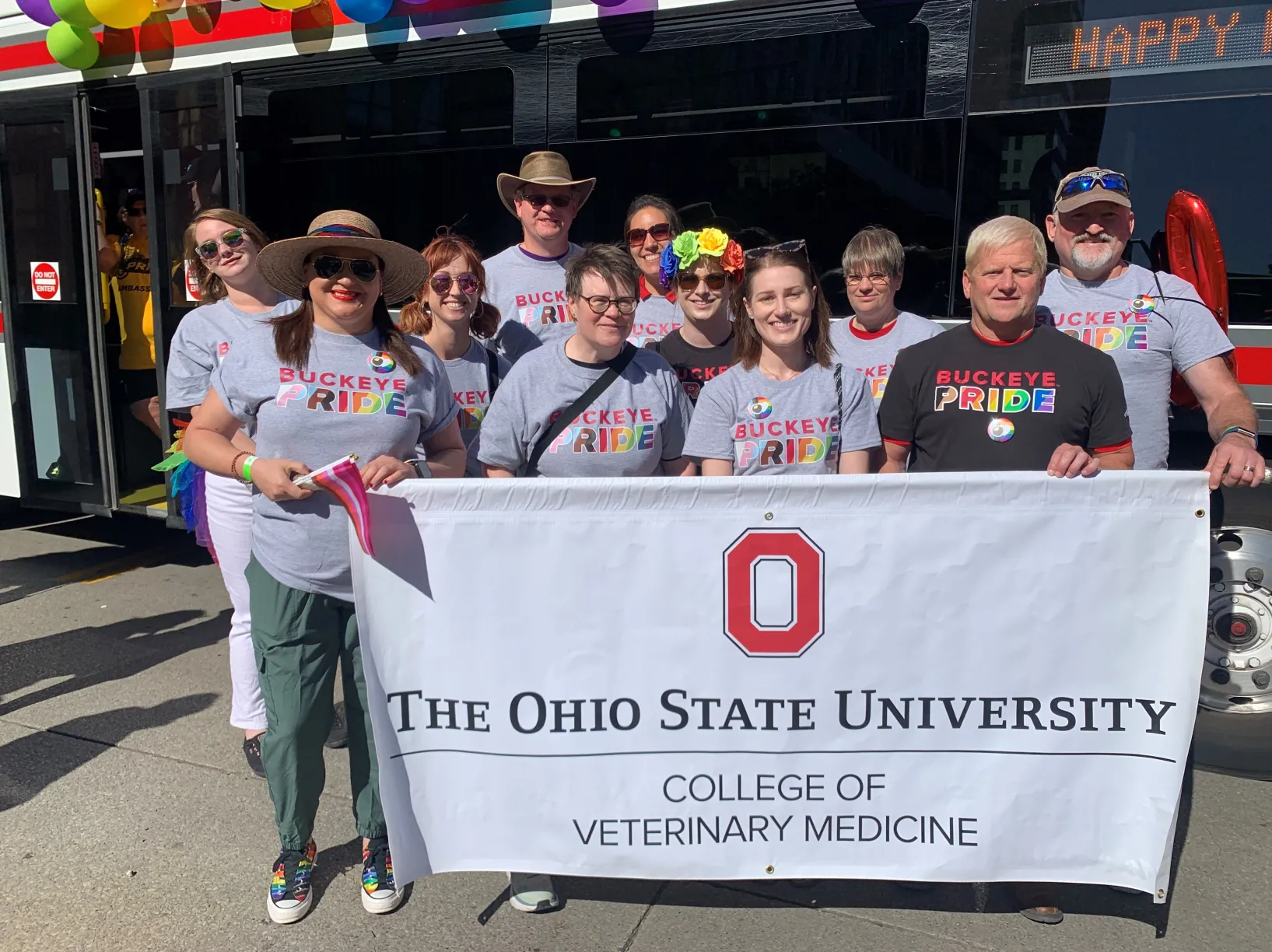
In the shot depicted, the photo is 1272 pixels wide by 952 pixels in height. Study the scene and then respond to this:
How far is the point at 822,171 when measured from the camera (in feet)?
13.5

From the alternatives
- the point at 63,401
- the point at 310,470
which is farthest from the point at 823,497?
the point at 63,401

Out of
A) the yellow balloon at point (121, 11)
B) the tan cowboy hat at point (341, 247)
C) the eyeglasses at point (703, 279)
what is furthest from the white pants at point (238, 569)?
the yellow balloon at point (121, 11)

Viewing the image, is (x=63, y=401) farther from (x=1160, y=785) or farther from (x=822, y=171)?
(x=1160, y=785)

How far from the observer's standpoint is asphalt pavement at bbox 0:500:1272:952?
2.83m

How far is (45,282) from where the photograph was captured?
600 centimetres

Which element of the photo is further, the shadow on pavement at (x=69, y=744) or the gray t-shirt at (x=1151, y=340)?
the shadow on pavement at (x=69, y=744)

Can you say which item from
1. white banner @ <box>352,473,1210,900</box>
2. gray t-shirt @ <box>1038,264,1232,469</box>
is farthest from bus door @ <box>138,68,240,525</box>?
gray t-shirt @ <box>1038,264,1232,469</box>

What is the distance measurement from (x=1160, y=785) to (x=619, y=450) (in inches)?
61.9

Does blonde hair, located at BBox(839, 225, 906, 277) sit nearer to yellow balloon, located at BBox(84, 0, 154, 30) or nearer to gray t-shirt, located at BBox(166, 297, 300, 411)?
gray t-shirt, located at BBox(166, 297, 300, 411)

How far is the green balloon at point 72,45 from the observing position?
5621 millimetres

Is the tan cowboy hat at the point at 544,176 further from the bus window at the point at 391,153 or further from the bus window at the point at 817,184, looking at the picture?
the bus window at the point at 391,153

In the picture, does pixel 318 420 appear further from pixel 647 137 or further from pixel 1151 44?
pixel 1151 44

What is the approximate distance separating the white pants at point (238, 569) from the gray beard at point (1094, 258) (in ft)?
8.91

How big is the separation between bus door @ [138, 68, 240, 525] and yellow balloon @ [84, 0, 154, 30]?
0.27 m
